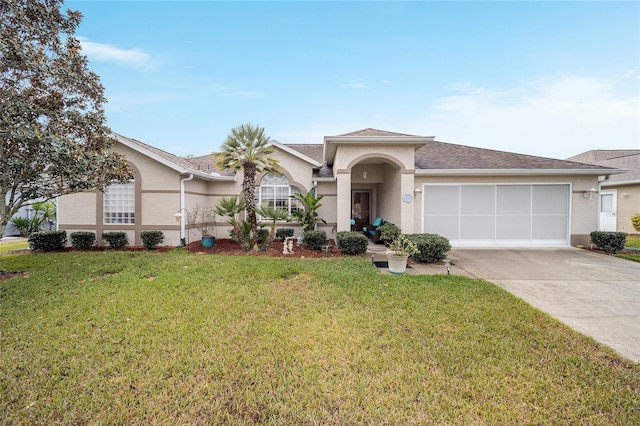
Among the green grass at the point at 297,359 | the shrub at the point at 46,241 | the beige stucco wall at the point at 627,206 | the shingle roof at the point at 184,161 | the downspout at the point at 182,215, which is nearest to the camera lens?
the green grass at the point at 297,359

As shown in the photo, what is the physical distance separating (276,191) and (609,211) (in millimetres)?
22374

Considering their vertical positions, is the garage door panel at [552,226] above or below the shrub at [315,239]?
above

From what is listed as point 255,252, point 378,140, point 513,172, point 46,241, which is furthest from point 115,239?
point 513,172

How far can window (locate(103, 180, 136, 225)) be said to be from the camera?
39.8ft

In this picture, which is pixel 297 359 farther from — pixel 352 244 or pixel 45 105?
pixel 45 105

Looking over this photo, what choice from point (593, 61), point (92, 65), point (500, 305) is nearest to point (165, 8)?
point (92, 65)

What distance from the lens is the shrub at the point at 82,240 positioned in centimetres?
1148

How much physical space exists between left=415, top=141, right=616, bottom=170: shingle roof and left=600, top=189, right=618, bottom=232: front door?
835 centimetres

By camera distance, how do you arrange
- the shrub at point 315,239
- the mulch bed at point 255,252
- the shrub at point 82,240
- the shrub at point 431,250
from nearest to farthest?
the shrub at point 431,250, the mulch bed at point 255,252, the shrub at point 315,239, the shrub at point 82,240

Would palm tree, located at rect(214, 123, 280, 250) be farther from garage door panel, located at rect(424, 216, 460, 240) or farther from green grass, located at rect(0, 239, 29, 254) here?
green grass, located at rect(0, 239, 29, 254)

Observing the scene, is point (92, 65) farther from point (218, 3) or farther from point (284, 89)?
A: point (284, 89)

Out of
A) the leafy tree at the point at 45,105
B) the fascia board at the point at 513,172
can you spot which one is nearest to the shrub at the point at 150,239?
the leafy tree at the point at 45,105

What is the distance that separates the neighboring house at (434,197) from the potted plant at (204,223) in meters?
0.49

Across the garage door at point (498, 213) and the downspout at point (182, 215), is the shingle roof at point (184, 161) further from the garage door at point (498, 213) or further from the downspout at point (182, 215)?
the garage door at point (498, 213)
